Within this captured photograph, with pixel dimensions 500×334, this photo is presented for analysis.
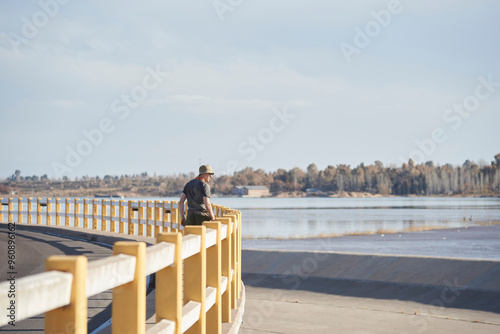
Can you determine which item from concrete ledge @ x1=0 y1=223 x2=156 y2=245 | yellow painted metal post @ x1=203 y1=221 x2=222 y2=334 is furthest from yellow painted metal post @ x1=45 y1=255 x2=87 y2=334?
concrete ledge @ x1=0 y1=223 x2=156 y2=245

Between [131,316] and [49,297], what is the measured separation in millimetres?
927

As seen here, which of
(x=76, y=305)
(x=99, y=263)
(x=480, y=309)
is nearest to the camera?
(x=76, y=305)

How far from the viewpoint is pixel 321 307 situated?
12859mm

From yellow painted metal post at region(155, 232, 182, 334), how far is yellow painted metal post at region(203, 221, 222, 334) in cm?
217

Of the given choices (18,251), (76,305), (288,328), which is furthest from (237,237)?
(18,251)

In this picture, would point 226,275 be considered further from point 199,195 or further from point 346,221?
point 346,221

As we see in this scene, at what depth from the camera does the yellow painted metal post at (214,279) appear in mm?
6289

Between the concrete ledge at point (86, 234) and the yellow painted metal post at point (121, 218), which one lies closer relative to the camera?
the concrete ledge at point (86, 234)

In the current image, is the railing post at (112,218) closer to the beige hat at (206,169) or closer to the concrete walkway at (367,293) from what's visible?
the concrete walkway at (367,293)

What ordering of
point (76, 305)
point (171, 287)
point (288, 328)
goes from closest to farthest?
point (76, 305) < point (171, 287) < point (288, 328)

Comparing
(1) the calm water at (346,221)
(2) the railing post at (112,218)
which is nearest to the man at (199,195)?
(2) the railing post at (112,218)

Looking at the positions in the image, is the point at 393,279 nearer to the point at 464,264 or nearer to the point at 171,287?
the point at 464,264

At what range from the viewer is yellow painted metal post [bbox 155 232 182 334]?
13.3ft

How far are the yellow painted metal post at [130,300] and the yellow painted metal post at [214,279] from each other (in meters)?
3.01
